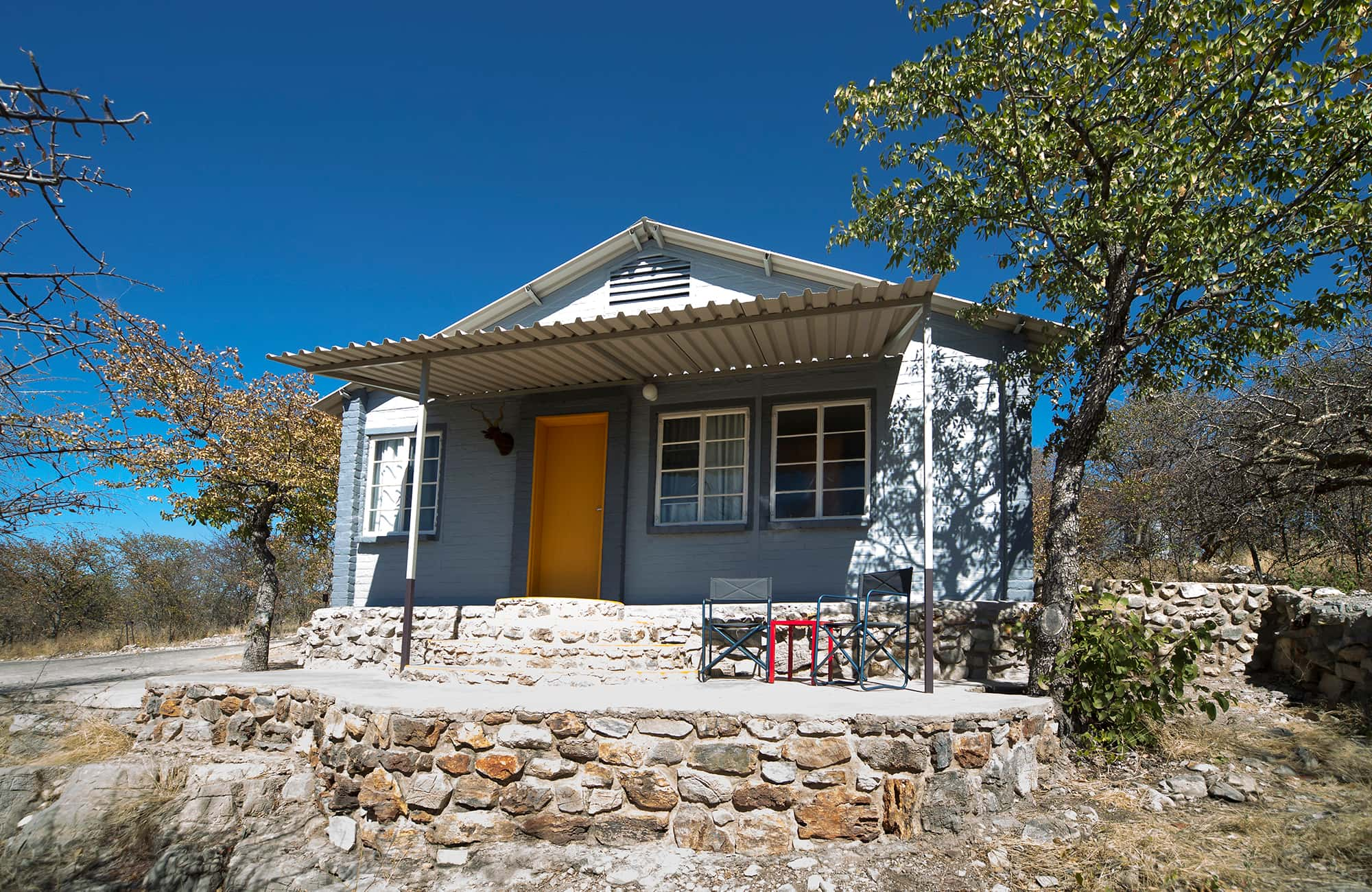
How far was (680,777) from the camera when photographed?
4.54 metres

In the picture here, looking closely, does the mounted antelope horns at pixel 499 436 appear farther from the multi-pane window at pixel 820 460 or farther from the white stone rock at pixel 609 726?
the white stone rock at pixel 609 726

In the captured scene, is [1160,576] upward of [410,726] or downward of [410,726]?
upward

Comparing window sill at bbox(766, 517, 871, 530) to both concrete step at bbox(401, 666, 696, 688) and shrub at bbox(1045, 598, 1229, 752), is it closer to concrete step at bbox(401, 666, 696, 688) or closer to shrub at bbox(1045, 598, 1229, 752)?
concrete step at bbox(401, 666, 696, 688)

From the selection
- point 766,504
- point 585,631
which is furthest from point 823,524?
point 585,631

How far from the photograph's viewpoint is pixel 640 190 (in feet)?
41.6

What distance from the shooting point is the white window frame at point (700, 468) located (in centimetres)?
872

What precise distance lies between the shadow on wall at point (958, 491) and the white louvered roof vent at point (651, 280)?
3.00m

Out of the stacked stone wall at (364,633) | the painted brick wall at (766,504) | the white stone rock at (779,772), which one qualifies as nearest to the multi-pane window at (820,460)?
the painted brick wall at (766,504)

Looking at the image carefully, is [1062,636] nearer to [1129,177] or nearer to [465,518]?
[1129,177]

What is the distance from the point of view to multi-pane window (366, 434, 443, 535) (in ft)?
33.3

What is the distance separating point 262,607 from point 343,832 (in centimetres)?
619

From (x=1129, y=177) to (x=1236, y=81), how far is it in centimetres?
86

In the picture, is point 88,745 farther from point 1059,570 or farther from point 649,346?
point 1059,570

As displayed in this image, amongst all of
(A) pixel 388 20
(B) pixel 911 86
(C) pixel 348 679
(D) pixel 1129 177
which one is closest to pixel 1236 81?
(D) pixel 1129 177
